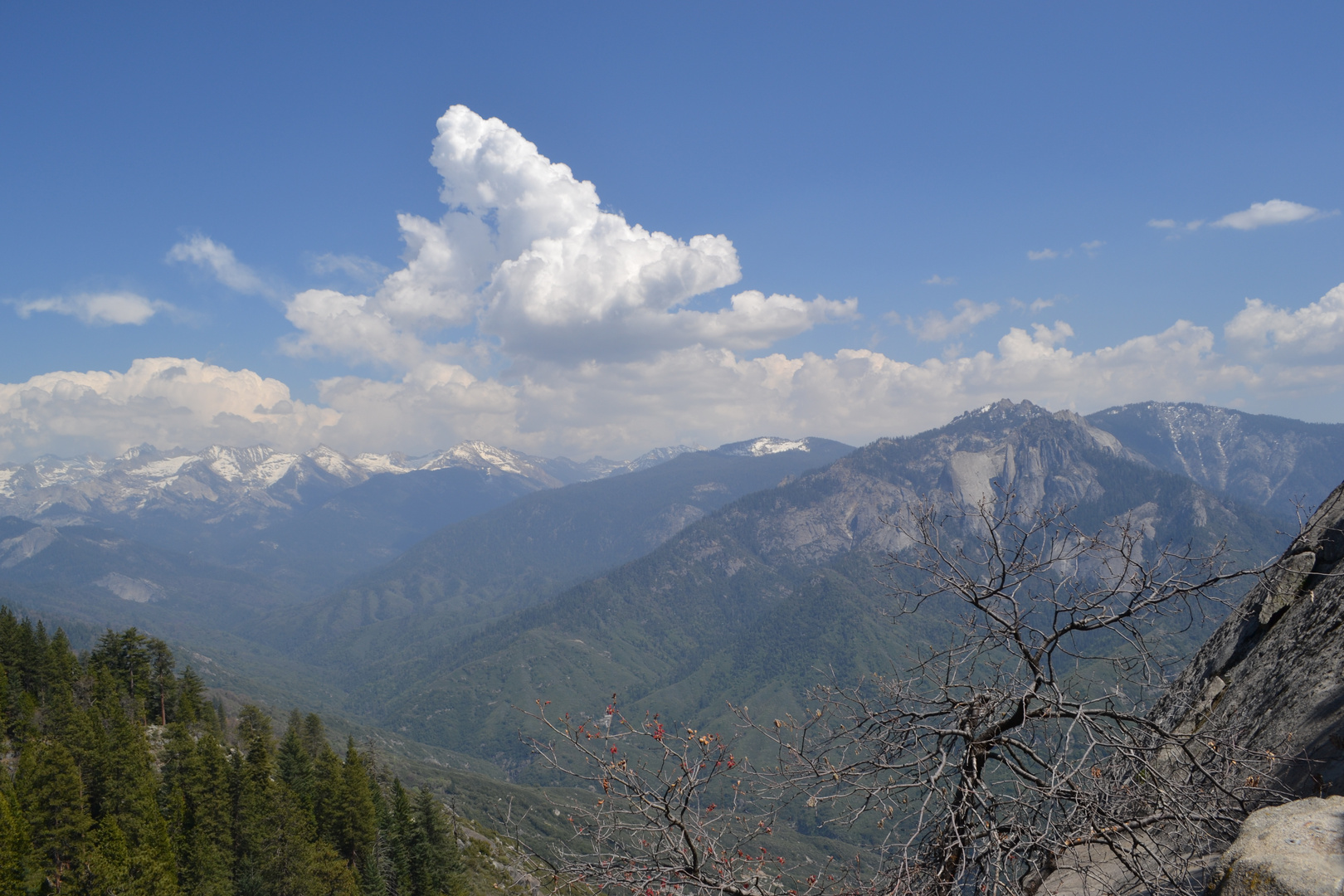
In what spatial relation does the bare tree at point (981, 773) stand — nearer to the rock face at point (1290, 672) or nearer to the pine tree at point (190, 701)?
the rock face at point (1290, 672)

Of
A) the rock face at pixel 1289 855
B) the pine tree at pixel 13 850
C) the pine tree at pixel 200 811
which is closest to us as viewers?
the rock face at pixel 1289 855

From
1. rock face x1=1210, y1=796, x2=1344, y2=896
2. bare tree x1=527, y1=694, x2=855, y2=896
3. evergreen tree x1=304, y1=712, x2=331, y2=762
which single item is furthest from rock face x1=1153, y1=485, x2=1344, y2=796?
evergreen tree x1=304, y1=712, x2=331, y2=762

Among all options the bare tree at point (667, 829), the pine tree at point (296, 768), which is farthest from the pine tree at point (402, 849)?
the bare tree at point (667, 829)

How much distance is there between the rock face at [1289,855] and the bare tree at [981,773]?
1.14ft

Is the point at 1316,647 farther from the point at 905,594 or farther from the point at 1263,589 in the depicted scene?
the point at 905,594

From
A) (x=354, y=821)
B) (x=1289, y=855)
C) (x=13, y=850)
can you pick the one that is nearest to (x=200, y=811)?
(x=354, y=821)

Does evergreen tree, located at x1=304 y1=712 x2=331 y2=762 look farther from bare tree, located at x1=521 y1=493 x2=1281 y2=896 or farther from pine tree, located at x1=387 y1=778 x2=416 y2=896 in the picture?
bare tree, located at x1=521 y1=493 x2=1281 y2=896

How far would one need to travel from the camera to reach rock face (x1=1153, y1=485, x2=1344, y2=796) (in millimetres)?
8086

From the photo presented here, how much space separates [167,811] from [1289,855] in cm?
6557

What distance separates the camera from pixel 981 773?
22.9 feet

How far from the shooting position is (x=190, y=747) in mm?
50562

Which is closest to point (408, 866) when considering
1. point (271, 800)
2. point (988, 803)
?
point (271, 800)

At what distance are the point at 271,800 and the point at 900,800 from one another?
6012cm

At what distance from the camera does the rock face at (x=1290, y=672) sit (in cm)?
809
